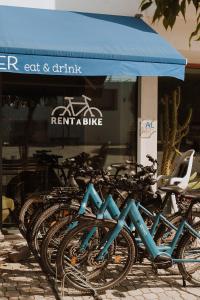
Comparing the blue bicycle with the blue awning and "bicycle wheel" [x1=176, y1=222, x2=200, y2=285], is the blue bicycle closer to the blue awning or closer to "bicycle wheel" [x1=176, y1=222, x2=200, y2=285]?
"bicycle wheel" [x1=176, y1=222, x2=200, y2=285]

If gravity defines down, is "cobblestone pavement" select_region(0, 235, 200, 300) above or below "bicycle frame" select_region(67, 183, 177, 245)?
below

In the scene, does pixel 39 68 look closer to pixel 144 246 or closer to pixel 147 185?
pixel 147 185

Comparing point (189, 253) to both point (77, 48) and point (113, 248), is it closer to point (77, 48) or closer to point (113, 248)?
point (113, 248)

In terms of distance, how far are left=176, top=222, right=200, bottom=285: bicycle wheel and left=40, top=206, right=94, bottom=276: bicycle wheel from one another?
1207mm

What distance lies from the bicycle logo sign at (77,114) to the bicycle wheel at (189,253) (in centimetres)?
345

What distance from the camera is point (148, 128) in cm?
793

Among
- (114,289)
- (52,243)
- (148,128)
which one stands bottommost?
(114,289)

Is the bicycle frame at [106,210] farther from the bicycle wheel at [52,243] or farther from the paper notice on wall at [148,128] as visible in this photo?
the paper notice on wall at [148,128]

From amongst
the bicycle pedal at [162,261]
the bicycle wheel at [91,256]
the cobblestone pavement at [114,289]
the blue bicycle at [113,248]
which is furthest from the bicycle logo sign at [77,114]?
the bicycle pedal at [162,261]

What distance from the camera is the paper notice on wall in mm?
7898

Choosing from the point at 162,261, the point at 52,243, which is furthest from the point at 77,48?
the point at 162,261

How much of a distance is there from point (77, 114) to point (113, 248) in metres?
3.59

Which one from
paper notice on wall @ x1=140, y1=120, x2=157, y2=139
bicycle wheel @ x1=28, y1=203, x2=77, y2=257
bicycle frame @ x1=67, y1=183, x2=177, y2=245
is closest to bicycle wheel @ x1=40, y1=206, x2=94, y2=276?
bicycle frame @ x1=67, y1=183, x2=177, y2=245

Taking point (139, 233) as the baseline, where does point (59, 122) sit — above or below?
above
